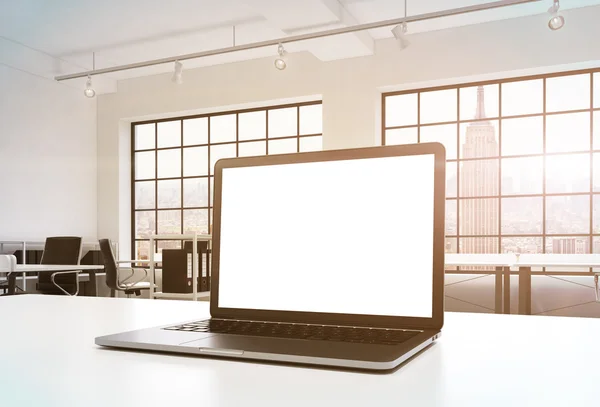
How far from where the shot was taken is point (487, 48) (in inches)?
220

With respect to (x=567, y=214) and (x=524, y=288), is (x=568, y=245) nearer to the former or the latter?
(x=567, y=214)

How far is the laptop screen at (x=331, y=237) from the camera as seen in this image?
0.62 metres

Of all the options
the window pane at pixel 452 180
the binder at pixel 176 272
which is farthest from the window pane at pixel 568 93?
the binder at pixel 176 272

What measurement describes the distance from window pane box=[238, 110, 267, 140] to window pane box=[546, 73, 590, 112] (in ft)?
10.8

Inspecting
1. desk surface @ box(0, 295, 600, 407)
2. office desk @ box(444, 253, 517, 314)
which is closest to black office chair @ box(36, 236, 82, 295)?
office desk @ box(444, 253, 517, 314)

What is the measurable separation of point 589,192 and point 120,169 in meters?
5.68

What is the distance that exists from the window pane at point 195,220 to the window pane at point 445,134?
2959mm

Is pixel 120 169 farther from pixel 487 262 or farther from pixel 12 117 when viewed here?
pixel 487 262

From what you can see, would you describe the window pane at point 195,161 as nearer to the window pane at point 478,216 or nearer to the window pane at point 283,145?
the window pane at point 283,145

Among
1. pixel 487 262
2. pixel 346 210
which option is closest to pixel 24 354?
pixel 346 210

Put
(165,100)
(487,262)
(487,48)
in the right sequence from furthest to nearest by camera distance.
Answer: (165,100), (487,48), (487,262)

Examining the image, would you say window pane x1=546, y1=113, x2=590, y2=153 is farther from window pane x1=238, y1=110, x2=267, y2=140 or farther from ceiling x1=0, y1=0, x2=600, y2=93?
window pane x1=238, y1=110, x2=267, y2=140

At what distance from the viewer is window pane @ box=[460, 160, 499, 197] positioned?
5.86m

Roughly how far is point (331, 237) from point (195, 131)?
7.00m
